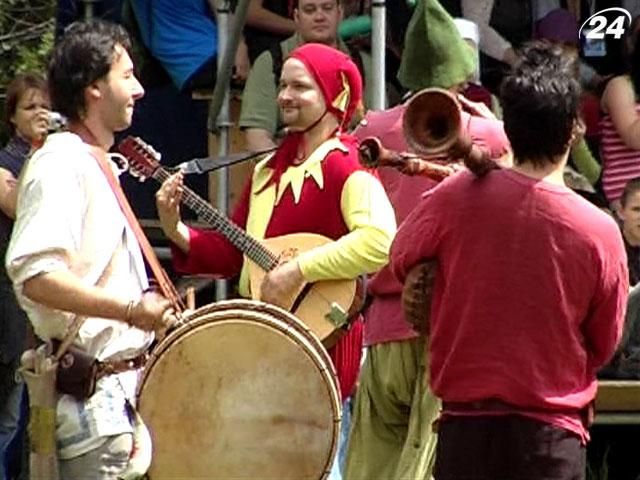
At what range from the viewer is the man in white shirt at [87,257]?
6512mm

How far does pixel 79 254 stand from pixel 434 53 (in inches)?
85.1

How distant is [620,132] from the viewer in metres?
10.3

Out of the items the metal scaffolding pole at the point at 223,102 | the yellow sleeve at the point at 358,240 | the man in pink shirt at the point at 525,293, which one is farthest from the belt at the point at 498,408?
the metal scaffolding pole at the point at 223,102

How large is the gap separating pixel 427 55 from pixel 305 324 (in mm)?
1041

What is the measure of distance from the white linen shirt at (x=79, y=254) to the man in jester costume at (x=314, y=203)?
1426 millimetres

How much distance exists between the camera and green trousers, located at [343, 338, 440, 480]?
8141 mm

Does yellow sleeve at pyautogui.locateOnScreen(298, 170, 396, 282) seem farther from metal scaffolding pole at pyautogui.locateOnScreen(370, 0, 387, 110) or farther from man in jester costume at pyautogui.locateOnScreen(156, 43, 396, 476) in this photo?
metal scaffolding pole at pyautogui.locateOnScreen(370, 0, 387, 110)

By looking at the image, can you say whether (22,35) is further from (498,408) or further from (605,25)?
(498,408)

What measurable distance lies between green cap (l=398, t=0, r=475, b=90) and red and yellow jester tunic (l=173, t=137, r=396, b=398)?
0.34 m

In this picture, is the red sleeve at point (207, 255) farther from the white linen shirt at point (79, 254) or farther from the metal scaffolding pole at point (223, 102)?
the white linen shirt at point (79, 254)

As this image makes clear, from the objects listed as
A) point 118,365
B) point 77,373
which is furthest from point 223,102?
point 77,373

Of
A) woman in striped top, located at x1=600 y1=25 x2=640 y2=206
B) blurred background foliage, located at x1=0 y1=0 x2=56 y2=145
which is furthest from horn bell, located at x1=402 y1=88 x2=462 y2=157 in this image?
blurred background foliage, located at x1=0 y1=0 x2=56 y2=145

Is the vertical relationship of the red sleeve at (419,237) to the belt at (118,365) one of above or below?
above

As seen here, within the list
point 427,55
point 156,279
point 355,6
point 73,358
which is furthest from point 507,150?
point 355,6
